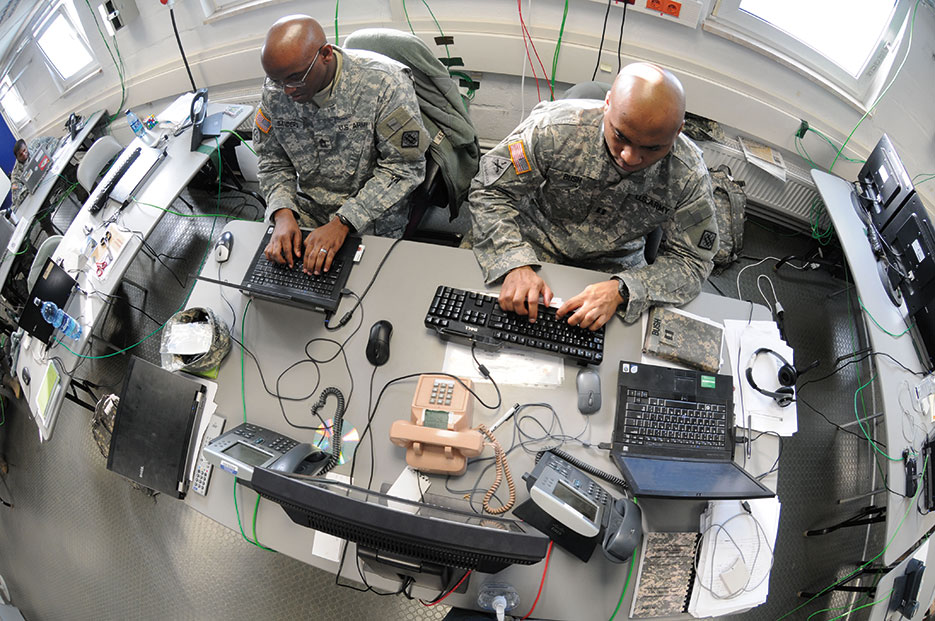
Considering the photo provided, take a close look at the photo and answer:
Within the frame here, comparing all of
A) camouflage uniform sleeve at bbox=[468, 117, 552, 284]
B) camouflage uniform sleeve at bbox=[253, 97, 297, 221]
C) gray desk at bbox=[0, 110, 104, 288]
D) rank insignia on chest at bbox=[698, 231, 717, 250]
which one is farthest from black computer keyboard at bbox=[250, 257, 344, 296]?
gray desk at bbox=[0, 110, 104, 288]

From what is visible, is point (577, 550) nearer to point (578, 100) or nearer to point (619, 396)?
point (619, 396)

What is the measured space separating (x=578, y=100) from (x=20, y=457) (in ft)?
9.29

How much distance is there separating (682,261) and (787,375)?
401mm

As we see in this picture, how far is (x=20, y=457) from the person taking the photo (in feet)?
7.51

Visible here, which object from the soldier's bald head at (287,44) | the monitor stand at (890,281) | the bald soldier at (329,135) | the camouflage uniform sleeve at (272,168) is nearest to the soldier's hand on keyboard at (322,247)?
the bald soldier at (329,135)

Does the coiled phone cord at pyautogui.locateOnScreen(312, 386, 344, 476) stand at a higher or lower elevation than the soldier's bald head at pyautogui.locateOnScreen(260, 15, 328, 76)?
lower

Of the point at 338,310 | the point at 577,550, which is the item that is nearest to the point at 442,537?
the point at 577,550

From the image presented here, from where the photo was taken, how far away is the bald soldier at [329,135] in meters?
1.42

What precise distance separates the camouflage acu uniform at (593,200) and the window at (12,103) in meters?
2.40

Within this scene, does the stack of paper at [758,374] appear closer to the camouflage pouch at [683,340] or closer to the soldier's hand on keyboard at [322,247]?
the camouflage pouch at [683,340]

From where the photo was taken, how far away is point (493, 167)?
1534mm

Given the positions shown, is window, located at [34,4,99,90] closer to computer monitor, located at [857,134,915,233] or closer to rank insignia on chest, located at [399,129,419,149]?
rank insignia on chest, located at [399,129,419,149]

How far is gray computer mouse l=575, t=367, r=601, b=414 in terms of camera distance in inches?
49.1

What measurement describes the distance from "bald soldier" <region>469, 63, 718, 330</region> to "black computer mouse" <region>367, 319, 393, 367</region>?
1.09 ft
